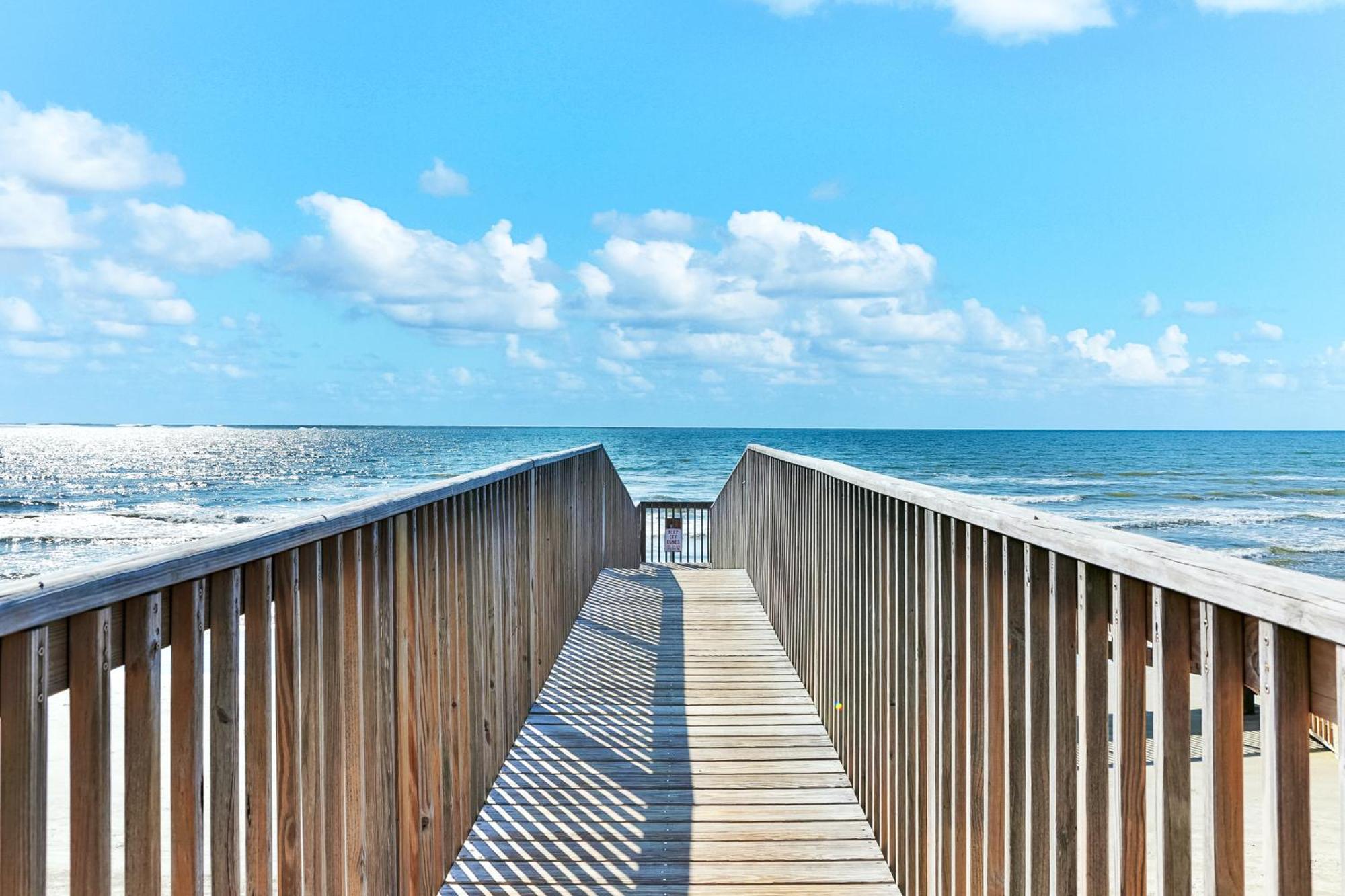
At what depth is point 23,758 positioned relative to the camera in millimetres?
876

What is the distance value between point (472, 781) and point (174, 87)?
65710 millimetres

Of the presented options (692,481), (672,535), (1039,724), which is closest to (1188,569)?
(1039,724)

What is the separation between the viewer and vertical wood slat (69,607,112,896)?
3.18 ft

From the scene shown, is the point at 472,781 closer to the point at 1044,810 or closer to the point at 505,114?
the point at 1044,810

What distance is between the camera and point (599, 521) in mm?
7098

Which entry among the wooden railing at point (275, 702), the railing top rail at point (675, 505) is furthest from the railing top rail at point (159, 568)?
the railing top rail at point (675, 505)

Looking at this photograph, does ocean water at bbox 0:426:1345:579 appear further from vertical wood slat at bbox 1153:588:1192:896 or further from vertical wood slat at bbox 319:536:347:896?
vertical wood slat at bbox 1153:588:1192:896

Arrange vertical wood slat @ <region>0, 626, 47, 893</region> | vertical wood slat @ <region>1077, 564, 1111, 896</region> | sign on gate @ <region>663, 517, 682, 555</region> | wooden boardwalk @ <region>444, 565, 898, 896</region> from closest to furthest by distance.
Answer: vertical wood slat @ <region>0, 626, 47, 893</region>, vertical wood slat @ <region>1077, 564, 1111, 896</region>, wooden boardwalk @ <region>444, 565, 898, 896</region>, sign on gate @ <region>663, 517, 682, 555</region>

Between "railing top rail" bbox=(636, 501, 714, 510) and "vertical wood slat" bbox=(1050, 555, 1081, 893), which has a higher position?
Answer: "vertical wood slat" bbox=(1050, 555, 1081, 893)

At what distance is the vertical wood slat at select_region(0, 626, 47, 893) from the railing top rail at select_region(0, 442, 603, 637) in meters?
0.04

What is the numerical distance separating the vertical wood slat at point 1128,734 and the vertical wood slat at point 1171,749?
0.20 feet

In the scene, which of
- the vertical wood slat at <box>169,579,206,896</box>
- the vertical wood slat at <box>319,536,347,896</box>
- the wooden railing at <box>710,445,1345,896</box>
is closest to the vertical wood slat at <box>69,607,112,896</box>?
the vertical wood slat at <box>169,579,206,896</box>

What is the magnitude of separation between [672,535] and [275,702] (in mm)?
11798

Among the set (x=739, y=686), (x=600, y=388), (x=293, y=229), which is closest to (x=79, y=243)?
(x=293, y=229)
